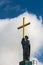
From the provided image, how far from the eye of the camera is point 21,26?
75375mm

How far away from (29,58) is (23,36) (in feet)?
14.5

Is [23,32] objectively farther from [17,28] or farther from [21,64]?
[21,64]

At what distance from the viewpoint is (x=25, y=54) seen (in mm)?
73562

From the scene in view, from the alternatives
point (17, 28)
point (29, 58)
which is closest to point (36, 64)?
point (29, 58)

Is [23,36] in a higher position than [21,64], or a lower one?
higher

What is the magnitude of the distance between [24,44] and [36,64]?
170 inches

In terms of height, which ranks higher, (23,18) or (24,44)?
(23,18)

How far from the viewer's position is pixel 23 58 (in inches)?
2906

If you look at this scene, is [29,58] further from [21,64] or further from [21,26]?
[21,26]

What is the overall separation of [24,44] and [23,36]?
1685mm

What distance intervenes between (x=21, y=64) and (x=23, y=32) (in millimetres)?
5959

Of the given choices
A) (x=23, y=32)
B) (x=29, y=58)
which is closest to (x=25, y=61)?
(x=29, y=58)

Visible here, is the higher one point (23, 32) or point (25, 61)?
point (23, 32)

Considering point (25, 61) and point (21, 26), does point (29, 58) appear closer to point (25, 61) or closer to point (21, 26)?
point (25, 61)
